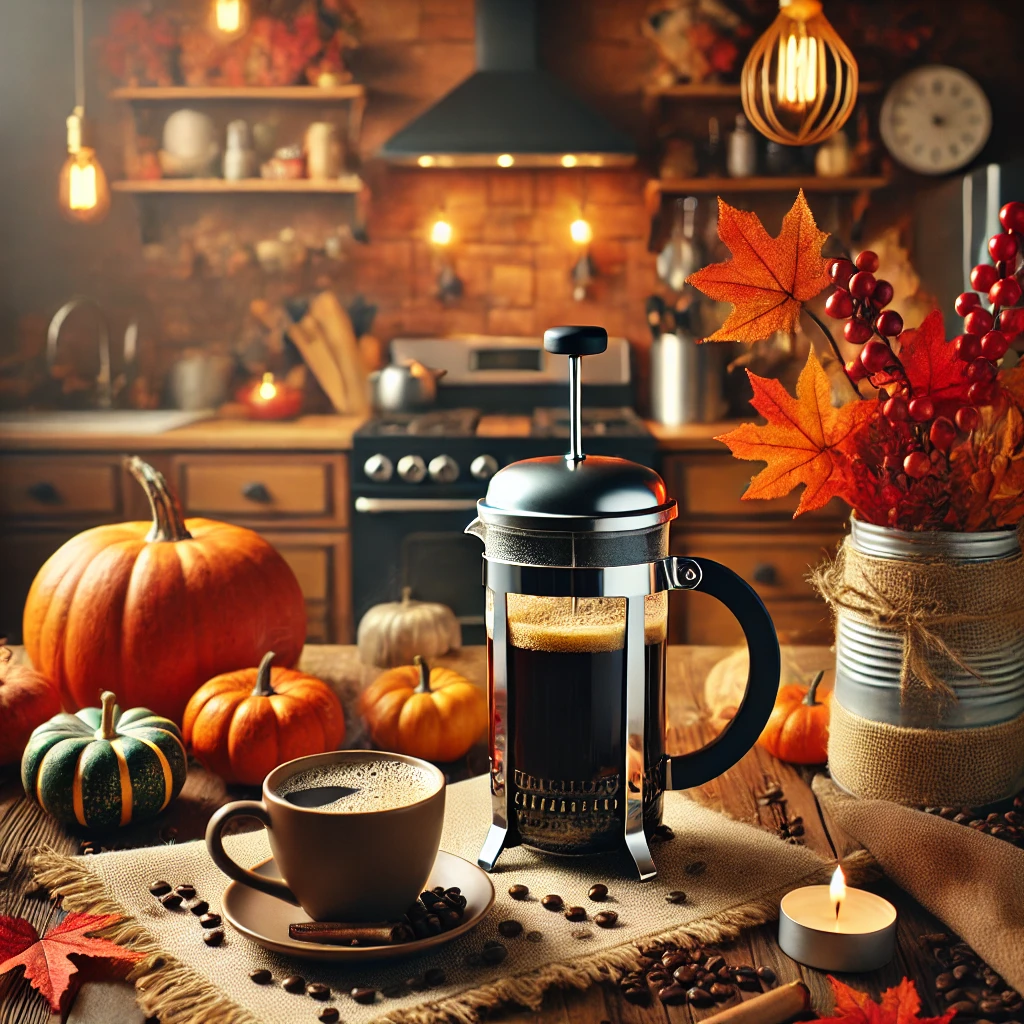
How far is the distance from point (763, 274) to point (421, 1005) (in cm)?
58

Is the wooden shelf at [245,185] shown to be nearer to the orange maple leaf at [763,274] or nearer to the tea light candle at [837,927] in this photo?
the orange maple leaf at [763,274]

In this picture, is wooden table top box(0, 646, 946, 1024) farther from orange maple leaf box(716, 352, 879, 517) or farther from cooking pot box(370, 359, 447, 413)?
cooking pot box(370, 359, 447, 413)

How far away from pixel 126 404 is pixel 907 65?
8.57 ft

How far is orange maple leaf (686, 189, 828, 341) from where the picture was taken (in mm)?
888

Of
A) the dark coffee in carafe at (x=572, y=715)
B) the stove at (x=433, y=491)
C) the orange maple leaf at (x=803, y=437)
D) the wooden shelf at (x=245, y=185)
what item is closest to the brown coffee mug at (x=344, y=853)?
the dark coffee in carafe at (x=572, y=715)

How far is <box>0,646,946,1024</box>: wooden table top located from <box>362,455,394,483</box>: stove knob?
5.36 feet

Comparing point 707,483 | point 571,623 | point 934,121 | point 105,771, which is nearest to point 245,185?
point 707,483

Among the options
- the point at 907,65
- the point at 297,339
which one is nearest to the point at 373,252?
the point at 297,339

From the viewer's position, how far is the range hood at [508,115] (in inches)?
128

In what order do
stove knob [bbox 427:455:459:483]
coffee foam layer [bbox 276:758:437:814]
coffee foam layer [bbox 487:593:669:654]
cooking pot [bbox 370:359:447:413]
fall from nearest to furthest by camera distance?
coffee foam layer [bbox 276:758:437:814]
coffee foam layer [bbox 487:593:669:654]
stove knob [bbox 427:455:459:483]
cooking pot [bbox 370:359:447:413]

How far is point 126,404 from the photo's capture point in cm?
370

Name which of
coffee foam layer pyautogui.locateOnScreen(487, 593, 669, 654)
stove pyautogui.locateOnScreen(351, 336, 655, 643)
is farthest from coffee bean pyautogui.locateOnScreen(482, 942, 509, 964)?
stove pyautogui.locateOnScreen(351, 336, 655, 643)

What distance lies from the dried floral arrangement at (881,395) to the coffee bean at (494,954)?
40 cm

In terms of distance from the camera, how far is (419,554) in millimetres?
3131
